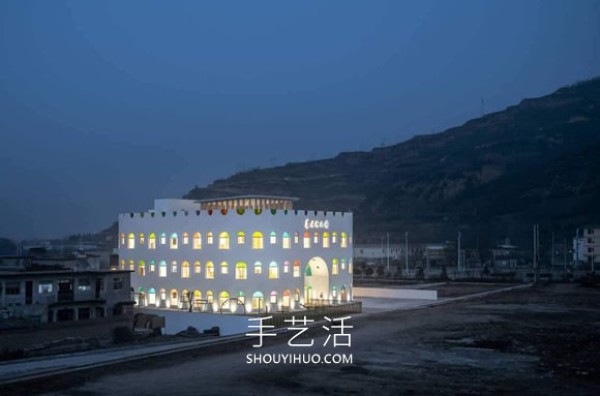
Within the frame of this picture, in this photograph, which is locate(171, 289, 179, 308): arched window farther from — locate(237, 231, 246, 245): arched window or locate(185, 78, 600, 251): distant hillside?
locate(185, 78, 600, 251): distant hillside

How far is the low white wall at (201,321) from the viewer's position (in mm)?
33625

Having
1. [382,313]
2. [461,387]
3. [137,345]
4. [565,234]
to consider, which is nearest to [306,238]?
[382,313]

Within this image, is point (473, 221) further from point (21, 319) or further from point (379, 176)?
point (21, 319)

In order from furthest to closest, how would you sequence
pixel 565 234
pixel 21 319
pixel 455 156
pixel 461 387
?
pixel 455 156 → pixel 565 234 → pixel 21 319 → pixel 461 387

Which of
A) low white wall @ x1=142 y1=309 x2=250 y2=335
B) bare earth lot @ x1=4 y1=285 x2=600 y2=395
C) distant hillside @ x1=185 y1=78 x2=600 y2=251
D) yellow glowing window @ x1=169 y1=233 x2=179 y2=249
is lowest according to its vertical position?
low white wall @ x1=142 y1=309 x2=250 y2=335

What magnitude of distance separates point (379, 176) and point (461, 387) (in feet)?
539

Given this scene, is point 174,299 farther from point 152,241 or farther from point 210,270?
point 152,241

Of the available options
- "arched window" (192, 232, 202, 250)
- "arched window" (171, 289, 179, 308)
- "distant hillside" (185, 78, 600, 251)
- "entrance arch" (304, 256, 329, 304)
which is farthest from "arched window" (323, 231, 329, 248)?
"distant hillside" (185, 78, 600, 251)

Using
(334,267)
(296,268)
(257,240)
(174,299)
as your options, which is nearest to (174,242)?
(174,299)

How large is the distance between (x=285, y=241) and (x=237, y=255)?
2.99 metres

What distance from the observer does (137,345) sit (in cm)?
2677

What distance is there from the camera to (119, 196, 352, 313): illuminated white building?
37.4 metres

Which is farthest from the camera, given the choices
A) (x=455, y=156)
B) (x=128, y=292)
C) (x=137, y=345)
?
(x=455, y=156)

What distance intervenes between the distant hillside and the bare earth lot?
80.7 metres
